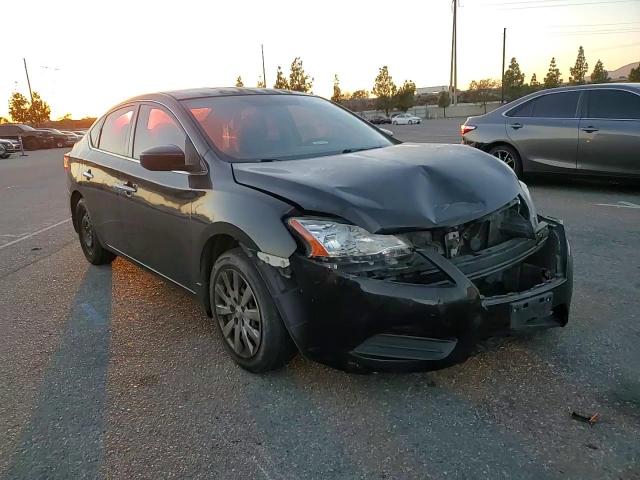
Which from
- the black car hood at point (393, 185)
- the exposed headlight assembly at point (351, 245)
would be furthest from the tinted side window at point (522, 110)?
the exposed headlight assembly at point (351, 245)

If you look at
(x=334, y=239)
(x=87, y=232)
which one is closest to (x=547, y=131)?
(x=87, y=232)

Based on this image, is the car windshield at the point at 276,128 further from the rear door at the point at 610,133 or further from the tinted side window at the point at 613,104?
the tinted side window at the point at 613,104

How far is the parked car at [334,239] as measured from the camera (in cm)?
250

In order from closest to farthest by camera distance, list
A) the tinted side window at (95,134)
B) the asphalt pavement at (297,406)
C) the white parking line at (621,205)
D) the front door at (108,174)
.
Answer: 1. the asphalt pavement at (297,406)
2. the front door at (108,174)
3. the tinted side window at (95,134)
4. the white parking line at (621,205)

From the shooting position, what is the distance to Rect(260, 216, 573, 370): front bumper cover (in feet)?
8.01

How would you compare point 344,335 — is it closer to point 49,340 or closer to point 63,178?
point 49,340

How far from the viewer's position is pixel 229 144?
3.43m

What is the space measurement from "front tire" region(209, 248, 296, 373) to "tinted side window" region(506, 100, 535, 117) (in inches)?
267

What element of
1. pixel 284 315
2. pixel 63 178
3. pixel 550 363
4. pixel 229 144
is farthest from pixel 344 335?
pixel 63 178

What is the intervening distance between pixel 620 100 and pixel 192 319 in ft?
21.9

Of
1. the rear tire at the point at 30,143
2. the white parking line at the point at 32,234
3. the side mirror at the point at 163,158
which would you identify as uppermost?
the side mirror at the point at 163,158

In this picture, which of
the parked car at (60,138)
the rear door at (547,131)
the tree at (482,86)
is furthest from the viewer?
the tree at (482,86)

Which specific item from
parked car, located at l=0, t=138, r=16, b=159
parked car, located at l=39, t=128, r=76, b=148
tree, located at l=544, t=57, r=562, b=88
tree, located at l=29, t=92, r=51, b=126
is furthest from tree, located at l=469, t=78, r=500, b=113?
parked car, located at l=0, t=138, r=16, b=159

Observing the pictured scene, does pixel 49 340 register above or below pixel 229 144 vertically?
below
